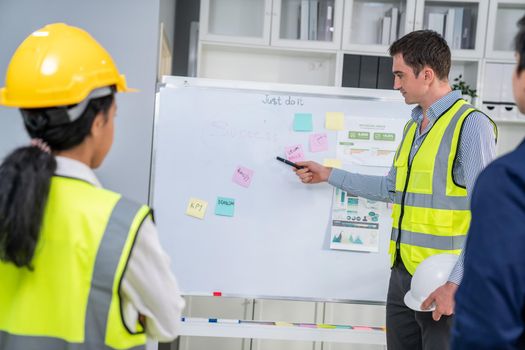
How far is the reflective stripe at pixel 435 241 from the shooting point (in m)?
1.72

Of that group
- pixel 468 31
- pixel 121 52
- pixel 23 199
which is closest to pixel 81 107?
pixel 23 199

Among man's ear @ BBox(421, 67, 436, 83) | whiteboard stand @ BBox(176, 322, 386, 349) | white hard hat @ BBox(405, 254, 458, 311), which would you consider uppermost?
man's ear @ BBox(421, 67, 436, 83)

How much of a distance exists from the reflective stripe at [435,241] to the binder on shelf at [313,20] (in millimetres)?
1821

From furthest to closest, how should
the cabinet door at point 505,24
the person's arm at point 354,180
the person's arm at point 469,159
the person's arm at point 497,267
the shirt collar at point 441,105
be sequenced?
the cabinet door at point 505,24 < the person's arm at point 354,180 < the shirt collar at point 441,105 < the person's arm at point 469,159 < the person's arm at point 497,267

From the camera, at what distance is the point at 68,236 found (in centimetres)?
92

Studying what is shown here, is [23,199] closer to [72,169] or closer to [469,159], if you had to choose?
[72,169]

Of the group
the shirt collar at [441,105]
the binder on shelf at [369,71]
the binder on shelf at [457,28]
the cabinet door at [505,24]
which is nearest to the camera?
the shirt collar at [441,105]

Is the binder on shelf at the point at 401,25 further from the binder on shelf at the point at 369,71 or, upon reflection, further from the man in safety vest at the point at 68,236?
the man in safety vest at the point at 68,236

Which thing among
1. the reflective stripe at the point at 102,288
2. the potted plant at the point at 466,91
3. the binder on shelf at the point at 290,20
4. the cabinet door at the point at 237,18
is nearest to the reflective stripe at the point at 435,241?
the reflective stripe at the point at 102,288

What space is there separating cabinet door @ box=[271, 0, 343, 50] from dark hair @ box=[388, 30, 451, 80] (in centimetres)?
139

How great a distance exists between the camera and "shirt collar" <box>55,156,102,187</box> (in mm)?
962

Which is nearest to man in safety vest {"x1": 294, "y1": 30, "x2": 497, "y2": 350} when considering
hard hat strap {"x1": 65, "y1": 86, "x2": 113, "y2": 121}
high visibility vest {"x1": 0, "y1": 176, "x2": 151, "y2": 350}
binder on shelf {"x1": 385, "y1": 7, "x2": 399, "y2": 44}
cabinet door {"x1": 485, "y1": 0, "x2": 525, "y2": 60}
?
high visibility vest {"x1": 0, "y1": 176, "x2": 151, "y2": 350}

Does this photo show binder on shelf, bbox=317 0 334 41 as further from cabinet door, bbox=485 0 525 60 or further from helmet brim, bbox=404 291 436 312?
helmet brim, bbox=404 291 436 312

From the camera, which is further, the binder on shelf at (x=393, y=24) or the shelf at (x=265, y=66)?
the shelf at (x=265, y=66)
